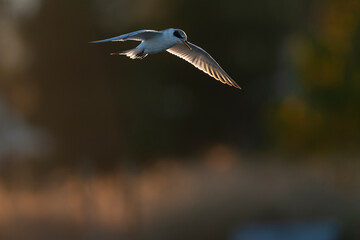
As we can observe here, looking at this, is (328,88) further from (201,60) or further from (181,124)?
(201,60)

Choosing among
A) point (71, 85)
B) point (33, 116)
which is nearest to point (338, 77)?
point (71, 85)

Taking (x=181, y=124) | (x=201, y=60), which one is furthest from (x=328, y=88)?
(x=201, y=60)

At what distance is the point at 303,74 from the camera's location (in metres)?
13.9

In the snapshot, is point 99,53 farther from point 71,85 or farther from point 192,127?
point 192,127

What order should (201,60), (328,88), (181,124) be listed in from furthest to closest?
1. (181,124)
2. (328,88)
3. (201,60)

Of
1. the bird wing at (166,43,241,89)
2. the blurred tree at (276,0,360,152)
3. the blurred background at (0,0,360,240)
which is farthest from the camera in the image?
the blurred tree at (276,0,360,152)

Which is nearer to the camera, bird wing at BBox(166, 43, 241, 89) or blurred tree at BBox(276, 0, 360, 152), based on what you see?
bird wing at BBox(166, 43, 241, 89)

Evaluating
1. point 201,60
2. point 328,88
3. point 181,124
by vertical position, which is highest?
point 181,124

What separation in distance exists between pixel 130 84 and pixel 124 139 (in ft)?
4.32

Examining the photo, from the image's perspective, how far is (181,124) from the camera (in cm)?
1994

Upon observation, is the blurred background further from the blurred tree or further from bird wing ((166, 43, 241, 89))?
bird wing ((166, 43, 241, 89))

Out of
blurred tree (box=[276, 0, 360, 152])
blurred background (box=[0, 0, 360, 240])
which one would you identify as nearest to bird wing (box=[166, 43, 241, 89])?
blurred background (box=[0, 0, 360, 240])

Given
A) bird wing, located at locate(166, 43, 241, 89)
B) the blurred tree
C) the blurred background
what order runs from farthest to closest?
the blurred tree → the blurred background → bird wing, located at locate(166, 43, 241, 89)

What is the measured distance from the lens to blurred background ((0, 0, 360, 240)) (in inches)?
509
